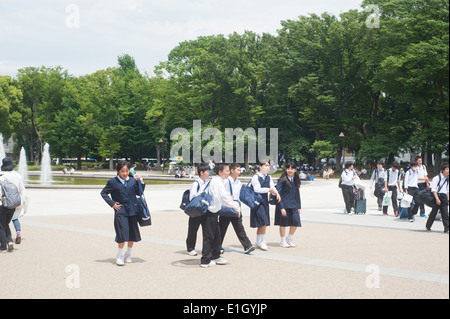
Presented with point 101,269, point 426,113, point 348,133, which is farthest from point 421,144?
point 101,269

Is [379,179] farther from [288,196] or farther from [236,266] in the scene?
[236,266]

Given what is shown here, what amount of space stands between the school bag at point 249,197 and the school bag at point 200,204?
1120 mm

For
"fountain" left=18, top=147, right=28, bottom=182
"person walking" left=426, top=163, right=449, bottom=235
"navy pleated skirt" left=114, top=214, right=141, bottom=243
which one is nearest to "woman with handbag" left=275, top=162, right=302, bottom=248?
"navy pleated skirt" left=114, top=214, right=141, bottom=243

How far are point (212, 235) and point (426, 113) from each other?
125 ft

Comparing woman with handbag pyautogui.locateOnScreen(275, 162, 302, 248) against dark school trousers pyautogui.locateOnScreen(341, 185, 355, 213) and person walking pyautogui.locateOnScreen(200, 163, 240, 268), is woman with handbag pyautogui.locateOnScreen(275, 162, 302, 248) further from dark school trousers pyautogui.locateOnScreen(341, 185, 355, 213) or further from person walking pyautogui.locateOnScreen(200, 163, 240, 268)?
dark school trousers pyautogui.locateOnScreen(341, 185, 355, 213)

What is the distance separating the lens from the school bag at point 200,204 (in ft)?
25.5

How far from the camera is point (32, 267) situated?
24.8ft

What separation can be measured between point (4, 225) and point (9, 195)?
24.3 inches

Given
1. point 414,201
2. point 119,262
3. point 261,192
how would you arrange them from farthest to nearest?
1. point 414,201
2. point 261,192
3. point 119,262

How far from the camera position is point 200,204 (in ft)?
25.5

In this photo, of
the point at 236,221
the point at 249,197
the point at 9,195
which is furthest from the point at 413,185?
the point at 9,195

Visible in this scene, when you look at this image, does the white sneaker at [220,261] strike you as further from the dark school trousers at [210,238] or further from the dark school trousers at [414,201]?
the dark school trousers at [414,201]

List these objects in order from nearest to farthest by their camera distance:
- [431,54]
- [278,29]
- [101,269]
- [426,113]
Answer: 1. [101,269]
2. [431,54]
3. [426,113]
4. [278,29]

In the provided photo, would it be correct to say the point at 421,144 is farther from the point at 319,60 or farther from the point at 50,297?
the point at 50,297
